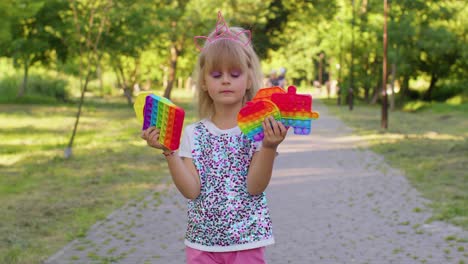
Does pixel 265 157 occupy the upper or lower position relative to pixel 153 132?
lower

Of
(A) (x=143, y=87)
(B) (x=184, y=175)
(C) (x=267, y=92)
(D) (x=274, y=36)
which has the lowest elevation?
(A) (x=143, y=87)

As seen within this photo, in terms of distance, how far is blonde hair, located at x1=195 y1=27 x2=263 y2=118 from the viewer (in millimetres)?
3504

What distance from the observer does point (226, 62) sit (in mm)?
3498

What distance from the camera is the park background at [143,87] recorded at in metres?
10.3

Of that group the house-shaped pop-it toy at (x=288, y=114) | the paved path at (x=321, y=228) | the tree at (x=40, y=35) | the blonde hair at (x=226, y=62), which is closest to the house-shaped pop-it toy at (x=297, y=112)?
the house-shaped pop-it toy at (x=288, y=114)

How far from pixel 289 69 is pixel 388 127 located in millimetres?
48163

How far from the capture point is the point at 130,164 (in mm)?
14570

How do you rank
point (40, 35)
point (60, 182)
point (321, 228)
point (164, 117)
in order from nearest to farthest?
point (164, 117)
point (321, 228)
point (60, 182)
point (40, 35)

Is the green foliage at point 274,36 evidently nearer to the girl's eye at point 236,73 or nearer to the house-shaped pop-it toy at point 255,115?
the girl's eye at point 236,73

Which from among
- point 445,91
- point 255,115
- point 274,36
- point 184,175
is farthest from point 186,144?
point 274,36

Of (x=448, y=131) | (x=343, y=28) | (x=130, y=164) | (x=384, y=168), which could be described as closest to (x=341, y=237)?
(x=384, y=168)

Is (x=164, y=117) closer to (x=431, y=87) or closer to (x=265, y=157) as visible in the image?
(x=265, y=157)

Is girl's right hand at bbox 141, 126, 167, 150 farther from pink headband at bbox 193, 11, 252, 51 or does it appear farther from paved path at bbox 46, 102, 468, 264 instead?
paved path at bbox 46, 102, 468, 264

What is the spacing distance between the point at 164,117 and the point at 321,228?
5.48 m
